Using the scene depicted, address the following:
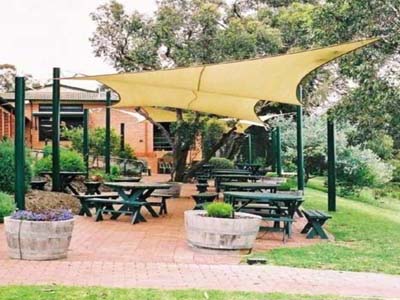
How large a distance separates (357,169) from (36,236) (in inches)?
475

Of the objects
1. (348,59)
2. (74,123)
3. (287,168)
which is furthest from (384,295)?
(74,123)

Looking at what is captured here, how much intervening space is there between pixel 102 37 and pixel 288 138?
7.20 meters

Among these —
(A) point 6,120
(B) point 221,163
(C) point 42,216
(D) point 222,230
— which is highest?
(A) point 6,120

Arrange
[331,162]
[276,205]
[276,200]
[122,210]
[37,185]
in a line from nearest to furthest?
[276,200]
[276,205]
[122,210]
[331,162]
[37,185]

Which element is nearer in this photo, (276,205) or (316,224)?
(316,224)

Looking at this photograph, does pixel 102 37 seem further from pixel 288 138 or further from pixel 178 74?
pixel 178 74

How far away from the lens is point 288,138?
65.1ft

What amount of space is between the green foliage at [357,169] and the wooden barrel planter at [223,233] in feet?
33.7

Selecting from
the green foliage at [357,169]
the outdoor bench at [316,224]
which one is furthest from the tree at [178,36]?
the outdoor bench at [316,224]

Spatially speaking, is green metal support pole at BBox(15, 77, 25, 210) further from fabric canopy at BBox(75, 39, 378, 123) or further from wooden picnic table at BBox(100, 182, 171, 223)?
wooden picnic table at BBox(100, 182, 171, 223)

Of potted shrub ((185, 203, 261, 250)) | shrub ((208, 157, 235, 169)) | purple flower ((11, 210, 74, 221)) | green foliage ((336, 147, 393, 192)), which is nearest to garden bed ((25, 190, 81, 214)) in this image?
purple flower ((11, 210, 74, 221))

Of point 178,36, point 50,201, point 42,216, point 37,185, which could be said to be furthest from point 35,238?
point 178,36

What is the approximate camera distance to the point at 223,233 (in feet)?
22.0

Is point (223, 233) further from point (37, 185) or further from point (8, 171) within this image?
point (37, 185)
